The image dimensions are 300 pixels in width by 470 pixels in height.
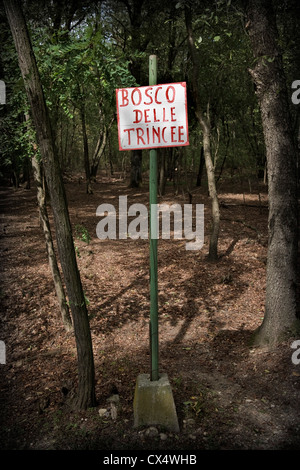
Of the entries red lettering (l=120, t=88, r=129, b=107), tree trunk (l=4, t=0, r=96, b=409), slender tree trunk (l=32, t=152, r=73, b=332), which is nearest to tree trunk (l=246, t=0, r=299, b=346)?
red lettering (l=120, t=88, r=129, b=107)

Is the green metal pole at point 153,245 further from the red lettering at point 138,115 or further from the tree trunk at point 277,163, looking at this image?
the tree trunk at point 277,163

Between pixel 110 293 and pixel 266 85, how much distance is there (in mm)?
5118

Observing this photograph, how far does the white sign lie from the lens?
3016 mm

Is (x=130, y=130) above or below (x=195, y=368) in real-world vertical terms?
above

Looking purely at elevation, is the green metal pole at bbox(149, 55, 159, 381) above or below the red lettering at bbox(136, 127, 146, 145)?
below

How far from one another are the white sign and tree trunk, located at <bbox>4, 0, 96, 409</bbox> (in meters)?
0.70

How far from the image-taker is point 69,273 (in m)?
3.37

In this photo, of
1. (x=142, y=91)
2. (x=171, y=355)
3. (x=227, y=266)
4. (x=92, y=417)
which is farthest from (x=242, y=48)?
(x=92, y=417)

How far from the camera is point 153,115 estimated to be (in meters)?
3.05

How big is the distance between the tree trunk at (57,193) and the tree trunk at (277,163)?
262cm

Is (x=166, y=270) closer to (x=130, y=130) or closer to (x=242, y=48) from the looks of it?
(x=130, y=130)

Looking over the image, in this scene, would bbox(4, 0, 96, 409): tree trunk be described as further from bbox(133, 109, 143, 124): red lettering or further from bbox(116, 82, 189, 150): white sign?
bbox(133, 109, 143, 124): red lettering

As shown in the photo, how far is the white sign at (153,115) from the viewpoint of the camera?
119 inches

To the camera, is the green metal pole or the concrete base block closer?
the green metal pole
